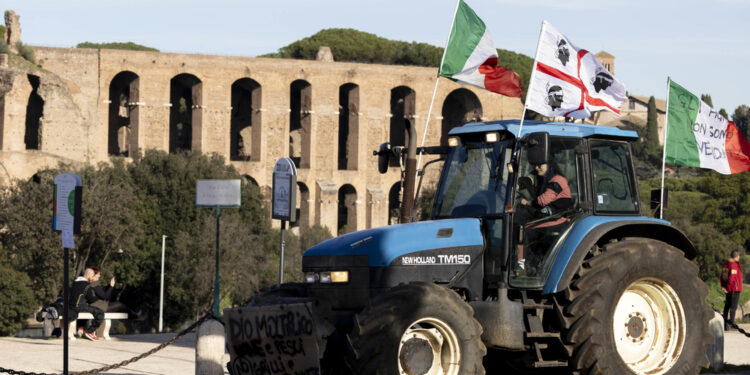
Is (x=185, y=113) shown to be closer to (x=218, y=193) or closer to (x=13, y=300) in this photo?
(x=13, y=300)

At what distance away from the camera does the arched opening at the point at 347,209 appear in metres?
63.1

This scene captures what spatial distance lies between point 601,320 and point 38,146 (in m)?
48.9

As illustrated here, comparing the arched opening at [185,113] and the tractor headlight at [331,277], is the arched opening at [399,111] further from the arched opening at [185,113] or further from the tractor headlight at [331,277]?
the tractor headlight at [331,277]

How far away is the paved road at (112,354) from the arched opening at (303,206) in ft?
137

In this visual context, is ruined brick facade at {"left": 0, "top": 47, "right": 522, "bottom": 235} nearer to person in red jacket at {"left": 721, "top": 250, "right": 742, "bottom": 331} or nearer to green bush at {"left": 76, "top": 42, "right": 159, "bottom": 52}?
green bush at {"left": 76, "top": 42, "right": 159, "bottom": 52}

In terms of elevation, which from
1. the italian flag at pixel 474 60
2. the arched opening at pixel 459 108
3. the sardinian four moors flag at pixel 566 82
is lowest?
the sardinian four moors flag at pixel 566 82

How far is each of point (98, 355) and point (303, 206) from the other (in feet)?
153

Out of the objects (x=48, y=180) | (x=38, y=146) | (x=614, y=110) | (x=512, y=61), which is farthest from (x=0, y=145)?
(x=614, y=110)

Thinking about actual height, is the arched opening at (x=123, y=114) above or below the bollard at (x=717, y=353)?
above

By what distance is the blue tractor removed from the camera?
7.90m

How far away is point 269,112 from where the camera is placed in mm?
61625

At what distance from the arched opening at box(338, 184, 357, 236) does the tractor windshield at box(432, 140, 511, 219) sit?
174 feet

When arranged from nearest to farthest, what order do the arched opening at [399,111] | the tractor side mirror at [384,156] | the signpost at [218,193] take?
the tractor side mirror at [384,156]
the signpost at [218,193]
the arched opening at [399,111]

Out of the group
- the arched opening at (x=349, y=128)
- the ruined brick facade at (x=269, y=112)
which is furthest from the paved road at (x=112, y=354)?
the arched opening at (x=349, y=128)
